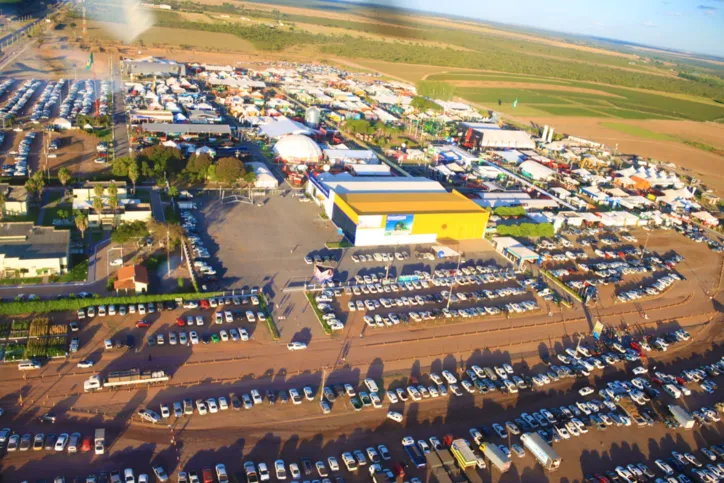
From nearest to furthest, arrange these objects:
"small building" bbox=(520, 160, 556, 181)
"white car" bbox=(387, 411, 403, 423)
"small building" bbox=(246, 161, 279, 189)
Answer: "white car" bbox=(387, 411, 403, 423) < "small building" bbox=(246, 161, 279, 189) < "small building" bbox=(520, 160, 556, 181)

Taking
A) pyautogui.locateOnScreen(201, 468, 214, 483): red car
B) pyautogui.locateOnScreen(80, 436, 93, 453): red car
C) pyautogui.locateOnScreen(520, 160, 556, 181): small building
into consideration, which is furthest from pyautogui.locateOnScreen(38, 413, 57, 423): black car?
pyautogui.locateOnScreen(520, 160, 556, 181): small building

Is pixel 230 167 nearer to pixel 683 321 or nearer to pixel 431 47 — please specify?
pixel 683 321

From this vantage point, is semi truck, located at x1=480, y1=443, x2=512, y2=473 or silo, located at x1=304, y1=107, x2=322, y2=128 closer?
semi truck, located at x1=480, y1=443, x2=512, y2=473

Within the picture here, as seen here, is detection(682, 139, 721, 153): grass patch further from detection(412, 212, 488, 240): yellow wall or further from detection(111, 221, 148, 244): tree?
detection(111, 221, 148, 244): tree

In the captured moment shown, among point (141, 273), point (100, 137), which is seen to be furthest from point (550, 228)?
point (100, 137)

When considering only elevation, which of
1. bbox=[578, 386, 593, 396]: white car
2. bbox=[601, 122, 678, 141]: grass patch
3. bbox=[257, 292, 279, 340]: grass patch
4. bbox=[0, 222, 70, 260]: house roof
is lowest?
bbox=[257, 292, 279, 340]: grass patch

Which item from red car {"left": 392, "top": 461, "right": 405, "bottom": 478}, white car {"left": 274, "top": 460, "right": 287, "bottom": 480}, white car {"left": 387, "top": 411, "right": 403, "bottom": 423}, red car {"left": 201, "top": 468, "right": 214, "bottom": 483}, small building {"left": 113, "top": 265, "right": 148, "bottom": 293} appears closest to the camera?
red car {"left": 201, "top": 468, "right": 214, "bottom": 483}

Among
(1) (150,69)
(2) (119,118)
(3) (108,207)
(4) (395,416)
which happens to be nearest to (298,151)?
(3) (108,207)
